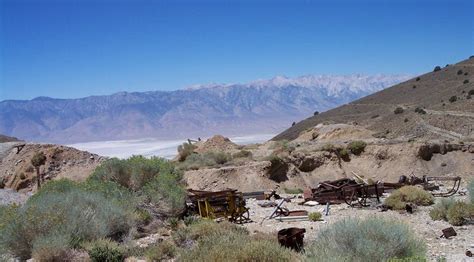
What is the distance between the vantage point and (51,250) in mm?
10680

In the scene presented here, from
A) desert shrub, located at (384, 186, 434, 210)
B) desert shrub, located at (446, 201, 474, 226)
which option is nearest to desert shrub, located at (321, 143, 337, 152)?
desert shrub, located at (384, 186, 434, 210)

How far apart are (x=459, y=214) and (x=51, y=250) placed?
1099 centimetres

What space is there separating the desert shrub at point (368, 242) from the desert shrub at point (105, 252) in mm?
4180

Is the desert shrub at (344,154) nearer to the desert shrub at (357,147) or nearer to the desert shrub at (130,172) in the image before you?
the desert shrub at (357,147)

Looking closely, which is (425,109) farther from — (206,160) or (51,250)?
(51,250)

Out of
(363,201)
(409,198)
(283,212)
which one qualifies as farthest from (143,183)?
(409,198)

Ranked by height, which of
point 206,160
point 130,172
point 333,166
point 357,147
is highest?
point 130,172

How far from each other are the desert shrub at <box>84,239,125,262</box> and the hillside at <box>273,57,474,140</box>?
108ft

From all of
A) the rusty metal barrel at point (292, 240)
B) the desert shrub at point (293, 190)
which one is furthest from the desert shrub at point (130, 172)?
the desert shrub at point (293, 190)

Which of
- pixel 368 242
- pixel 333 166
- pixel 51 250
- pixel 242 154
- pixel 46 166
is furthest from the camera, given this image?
pixel 242 154

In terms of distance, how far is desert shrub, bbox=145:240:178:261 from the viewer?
10.8 metres

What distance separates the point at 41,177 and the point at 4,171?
4098 mm

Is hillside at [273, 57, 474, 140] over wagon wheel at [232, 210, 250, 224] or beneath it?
over

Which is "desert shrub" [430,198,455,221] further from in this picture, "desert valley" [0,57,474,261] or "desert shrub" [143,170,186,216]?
"desert shrub" [143,170,186,216]
